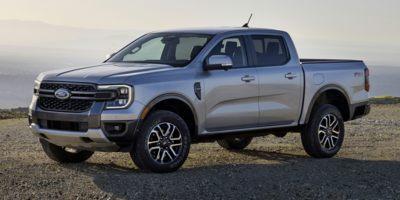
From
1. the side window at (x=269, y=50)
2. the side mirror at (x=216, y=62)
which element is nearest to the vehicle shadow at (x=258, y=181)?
the side mirror at (x=216, y=62)

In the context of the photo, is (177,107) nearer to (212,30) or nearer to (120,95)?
(120,95)

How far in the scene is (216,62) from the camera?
9773 mm

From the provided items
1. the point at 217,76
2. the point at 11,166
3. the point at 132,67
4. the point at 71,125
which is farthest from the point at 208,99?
the point at 11,166

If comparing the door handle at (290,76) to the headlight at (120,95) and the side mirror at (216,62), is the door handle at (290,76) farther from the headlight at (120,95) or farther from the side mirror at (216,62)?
the headlight at (120,95)

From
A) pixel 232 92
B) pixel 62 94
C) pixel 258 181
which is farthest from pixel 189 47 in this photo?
pixel 258 181

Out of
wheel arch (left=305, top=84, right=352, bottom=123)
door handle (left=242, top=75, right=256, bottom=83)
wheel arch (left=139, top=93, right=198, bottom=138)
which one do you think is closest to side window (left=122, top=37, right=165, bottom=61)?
wheel arch (left=139, top=93, right=198, bottom=138)

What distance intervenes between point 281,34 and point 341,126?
1.71 m

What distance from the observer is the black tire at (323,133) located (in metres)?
11.5

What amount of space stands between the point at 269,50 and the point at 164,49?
156cm

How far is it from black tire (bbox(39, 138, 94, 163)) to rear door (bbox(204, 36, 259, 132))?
188cm

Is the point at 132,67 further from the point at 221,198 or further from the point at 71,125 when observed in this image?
the point at 221,198

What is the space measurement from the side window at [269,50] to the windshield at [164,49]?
887mm

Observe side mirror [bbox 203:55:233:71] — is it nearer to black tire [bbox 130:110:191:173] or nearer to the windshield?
the windshield

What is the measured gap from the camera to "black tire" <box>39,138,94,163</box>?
33.7 feet
